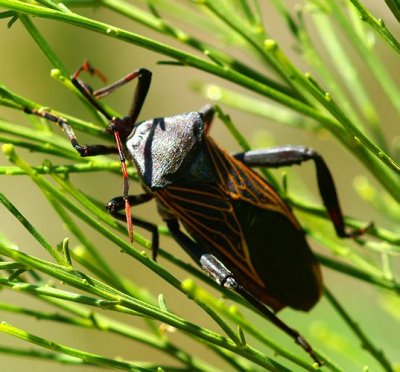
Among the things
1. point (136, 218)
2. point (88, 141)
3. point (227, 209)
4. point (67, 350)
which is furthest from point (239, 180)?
point (88, 141)

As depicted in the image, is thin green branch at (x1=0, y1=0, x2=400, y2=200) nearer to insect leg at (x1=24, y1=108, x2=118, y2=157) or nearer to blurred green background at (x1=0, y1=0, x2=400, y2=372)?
insect leg at (x1=24, y1=108, x2=118, y2=157)

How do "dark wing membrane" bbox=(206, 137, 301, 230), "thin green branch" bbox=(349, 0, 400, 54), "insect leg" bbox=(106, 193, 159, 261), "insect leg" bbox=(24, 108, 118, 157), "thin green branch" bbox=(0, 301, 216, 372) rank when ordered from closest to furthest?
"thin green branch" bbox=(349, 0, 400, 54) < "thin green branch" bbox=(0, 301, 216, 372) < "insect leg" bbox=(24, 108, 118, 157) < "insect leg" bbox=(106, 193, 159, 261) < "dark wing membrane" bbox=(206, 137, 301, 230)

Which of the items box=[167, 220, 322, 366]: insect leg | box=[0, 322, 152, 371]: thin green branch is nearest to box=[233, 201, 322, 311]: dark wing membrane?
box=[167, 220, 322, 366]: insect leg

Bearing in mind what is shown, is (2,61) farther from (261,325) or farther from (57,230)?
(261,325)

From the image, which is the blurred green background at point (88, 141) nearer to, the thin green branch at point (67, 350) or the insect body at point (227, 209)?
the insect body at point (227, 209)

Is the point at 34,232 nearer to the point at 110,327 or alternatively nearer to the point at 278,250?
the point at 110,327

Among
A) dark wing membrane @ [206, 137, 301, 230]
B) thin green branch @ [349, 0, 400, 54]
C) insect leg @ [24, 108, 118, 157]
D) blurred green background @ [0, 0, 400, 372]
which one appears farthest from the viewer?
blurred green background @ [0, 0, 400, 372]
